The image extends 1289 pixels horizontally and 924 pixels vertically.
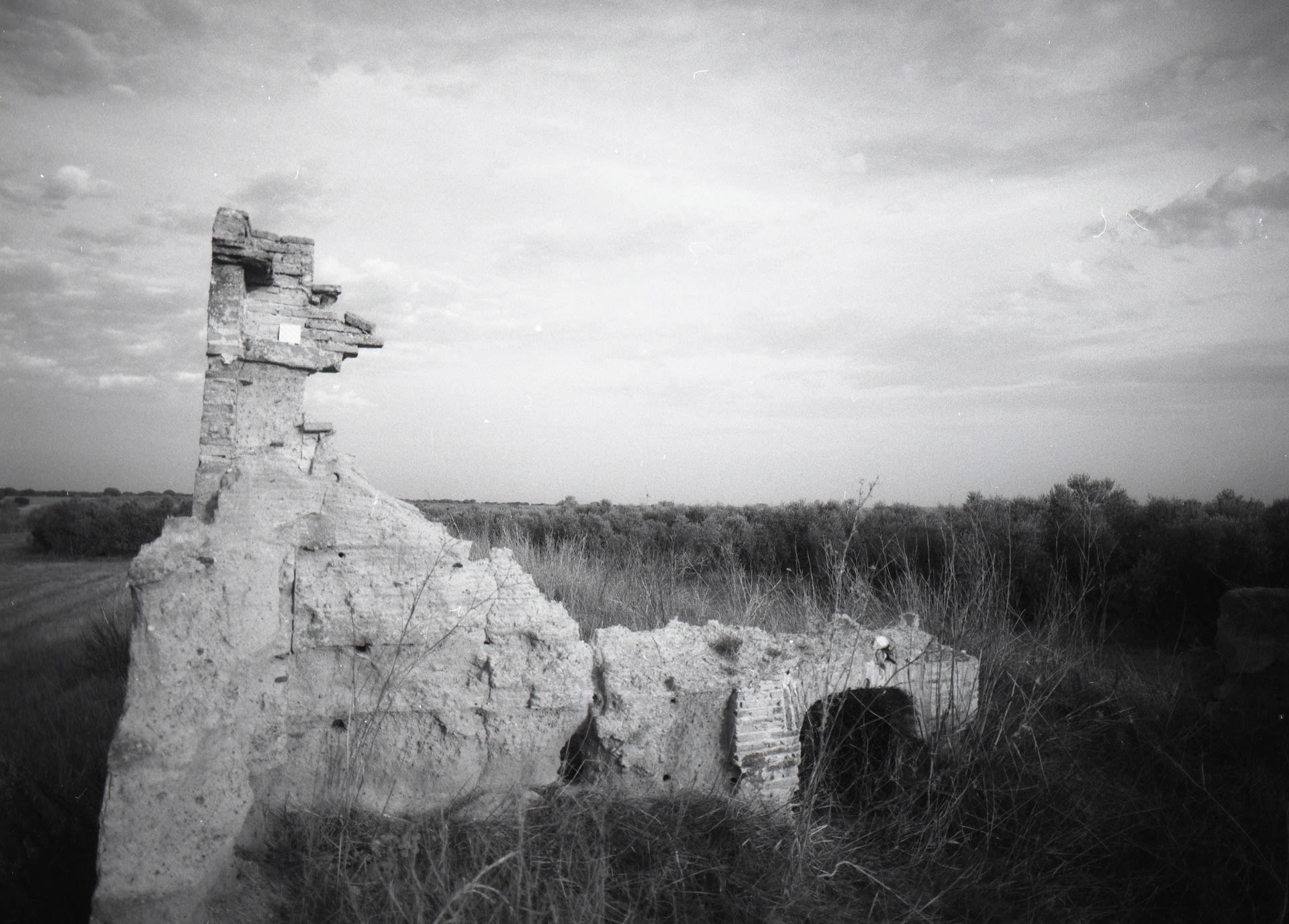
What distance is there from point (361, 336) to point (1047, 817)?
5702 millimetres

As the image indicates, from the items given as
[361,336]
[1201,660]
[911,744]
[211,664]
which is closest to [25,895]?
[211,664]

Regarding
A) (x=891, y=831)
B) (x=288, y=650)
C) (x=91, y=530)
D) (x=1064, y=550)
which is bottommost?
(x=91, y=530)

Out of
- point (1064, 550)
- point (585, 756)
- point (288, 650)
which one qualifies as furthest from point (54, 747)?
point (1064, 550)

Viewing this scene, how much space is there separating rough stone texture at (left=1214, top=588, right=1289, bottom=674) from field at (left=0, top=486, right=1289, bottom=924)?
0.19m

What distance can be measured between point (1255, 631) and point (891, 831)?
172 inches

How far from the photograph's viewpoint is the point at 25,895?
12.9 feet

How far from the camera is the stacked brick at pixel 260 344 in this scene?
450cm

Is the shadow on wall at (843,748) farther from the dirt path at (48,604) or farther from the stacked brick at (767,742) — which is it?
the dirt path at (48,604)

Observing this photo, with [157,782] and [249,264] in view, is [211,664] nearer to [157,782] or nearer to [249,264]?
[157,782]

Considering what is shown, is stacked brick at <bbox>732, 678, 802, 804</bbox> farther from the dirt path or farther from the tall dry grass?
the dirt path

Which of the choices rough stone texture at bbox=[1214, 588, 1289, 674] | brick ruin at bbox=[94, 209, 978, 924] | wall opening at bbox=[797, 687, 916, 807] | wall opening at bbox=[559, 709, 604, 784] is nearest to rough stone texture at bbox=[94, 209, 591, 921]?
brick ruin at bbox=[94, 209, 978, 924]

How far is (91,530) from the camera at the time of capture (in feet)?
97.0

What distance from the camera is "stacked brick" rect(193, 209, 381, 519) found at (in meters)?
4.50

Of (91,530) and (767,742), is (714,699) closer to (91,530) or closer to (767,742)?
(767,742)
